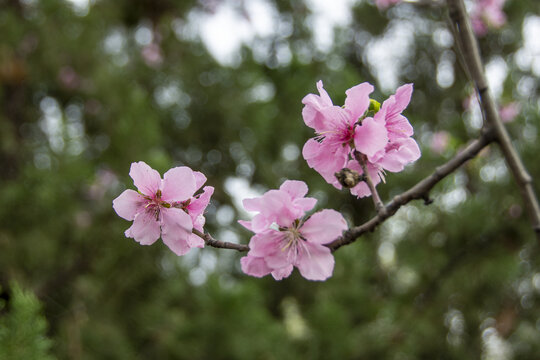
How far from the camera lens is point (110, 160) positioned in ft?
5.58

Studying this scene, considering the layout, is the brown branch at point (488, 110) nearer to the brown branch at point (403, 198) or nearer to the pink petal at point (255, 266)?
the brown branch at point (403, 198)

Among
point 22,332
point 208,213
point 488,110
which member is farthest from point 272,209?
point 208,213

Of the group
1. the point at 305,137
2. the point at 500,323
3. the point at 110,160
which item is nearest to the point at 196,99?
the point at 305,137

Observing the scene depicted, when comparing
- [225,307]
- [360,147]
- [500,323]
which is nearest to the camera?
[360,147]

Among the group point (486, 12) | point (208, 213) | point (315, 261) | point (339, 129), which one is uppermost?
point (339, 129)

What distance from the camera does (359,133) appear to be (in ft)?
1.52

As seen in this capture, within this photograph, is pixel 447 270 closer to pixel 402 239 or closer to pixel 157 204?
pixel 402 239

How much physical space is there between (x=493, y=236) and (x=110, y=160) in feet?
4.87

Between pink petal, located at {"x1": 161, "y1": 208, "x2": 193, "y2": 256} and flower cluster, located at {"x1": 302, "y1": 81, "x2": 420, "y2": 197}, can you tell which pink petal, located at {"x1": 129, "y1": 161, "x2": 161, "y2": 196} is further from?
flower cluster, located at {"x1": 302, "y1": 81, "x2": 420, "y2": 197}

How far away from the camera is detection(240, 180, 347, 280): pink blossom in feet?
1.46

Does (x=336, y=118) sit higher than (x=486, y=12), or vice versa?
(x=336, y=118)

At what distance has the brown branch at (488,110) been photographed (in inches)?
20.4

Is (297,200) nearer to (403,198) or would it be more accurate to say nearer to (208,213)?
(403,198)

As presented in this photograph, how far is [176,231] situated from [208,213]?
70.6 inches
